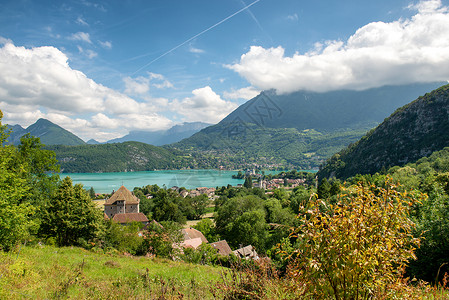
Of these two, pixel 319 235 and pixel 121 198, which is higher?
pixel 319 235

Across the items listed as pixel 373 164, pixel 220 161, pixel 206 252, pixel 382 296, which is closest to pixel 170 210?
pixel 206 252

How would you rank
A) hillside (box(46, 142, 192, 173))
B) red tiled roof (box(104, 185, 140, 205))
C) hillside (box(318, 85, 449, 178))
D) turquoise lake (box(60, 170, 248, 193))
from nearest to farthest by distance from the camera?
red tiled roof (box(104, 185, 140, 205)) < hillside (box(318, 85, 449, 178)) < turquoise lake (box(60, 170, 248, 193)) < hillside (box(46, 142, 192, 173))

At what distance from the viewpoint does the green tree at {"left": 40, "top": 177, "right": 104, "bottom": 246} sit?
14773 mm

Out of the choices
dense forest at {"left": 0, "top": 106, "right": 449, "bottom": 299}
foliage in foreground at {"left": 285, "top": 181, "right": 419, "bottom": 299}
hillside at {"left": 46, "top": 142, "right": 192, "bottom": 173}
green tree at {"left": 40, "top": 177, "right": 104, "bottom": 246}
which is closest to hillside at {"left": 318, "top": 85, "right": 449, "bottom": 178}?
Answer: dense forest at {"left": 0, "top": 106, "right": 449, "bottom": 299}

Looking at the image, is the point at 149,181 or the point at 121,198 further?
the point at 149,181

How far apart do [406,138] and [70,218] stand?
248 ft

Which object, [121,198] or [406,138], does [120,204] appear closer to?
[121,198]

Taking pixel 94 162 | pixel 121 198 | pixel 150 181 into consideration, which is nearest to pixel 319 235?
pixel 121 198

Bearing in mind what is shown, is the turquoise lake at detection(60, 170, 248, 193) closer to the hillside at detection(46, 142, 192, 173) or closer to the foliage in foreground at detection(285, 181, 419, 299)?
the hillside at detection(46, 142, 192, 173)

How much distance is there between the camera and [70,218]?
15172 mm

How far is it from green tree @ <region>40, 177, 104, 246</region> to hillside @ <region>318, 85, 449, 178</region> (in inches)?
2620

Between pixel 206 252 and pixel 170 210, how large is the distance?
95.5 feet

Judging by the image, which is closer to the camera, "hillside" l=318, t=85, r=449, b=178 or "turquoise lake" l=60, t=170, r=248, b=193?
"hillside" l=318, t=85, r=449, b=178

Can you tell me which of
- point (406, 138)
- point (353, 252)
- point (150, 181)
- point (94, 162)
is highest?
point (406, 138)
